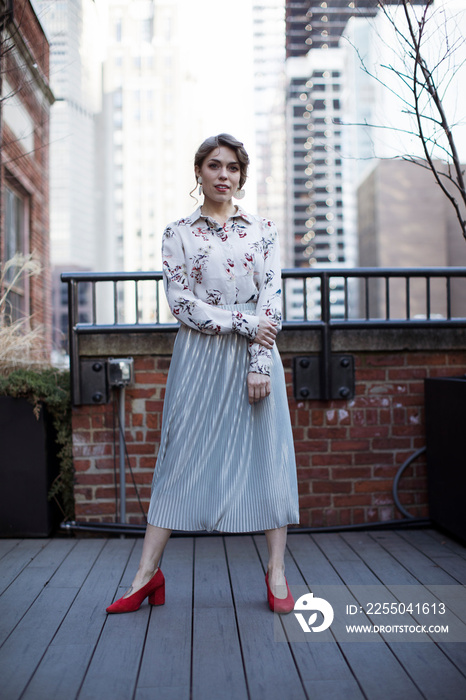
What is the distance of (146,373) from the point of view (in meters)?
3.62

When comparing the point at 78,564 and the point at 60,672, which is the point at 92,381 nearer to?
the point at 78,564

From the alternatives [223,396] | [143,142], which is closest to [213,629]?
[223,396]

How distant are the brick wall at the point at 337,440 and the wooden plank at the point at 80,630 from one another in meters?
0.47

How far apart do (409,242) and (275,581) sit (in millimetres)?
84922

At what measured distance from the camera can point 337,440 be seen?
3.68 metres

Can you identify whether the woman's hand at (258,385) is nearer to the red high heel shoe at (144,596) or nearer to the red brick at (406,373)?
the red high heel shoe at (144,596)

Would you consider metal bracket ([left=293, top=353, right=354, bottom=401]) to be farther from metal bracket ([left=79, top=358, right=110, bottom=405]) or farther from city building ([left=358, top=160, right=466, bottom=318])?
city building ([left=358, top=160, right=466, bottom=318])

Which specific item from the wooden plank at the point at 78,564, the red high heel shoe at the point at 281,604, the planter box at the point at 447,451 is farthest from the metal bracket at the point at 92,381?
the planter box at the point at 447,451

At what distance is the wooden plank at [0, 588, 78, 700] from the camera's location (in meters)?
1.89

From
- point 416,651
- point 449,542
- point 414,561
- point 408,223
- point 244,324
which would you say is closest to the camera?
point 416,651

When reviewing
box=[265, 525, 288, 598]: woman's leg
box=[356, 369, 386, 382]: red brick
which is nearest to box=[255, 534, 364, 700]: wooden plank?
box=[265, 525, 288, 598]: woman's leg

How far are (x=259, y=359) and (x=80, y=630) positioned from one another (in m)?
1.18

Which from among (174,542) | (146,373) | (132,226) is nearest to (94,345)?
(146,373)

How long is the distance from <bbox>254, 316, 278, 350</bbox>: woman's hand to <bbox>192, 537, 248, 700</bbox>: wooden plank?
Answer: 104 cm
